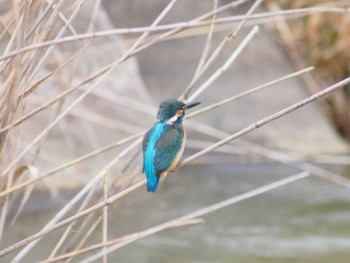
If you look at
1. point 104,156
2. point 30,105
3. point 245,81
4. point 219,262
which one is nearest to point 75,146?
point 104,156

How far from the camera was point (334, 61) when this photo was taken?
6.73m

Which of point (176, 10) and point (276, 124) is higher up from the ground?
point (176, 10)

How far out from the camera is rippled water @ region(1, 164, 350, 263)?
184 inches

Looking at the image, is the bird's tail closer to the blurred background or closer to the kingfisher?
the kingfisher

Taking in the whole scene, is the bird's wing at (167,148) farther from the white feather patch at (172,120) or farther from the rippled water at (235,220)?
the rippled water at (235,220)

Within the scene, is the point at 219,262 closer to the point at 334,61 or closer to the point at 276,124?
the point at 276,124

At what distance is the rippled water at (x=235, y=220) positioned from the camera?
468 centimetres

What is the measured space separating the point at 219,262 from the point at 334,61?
8.53ft

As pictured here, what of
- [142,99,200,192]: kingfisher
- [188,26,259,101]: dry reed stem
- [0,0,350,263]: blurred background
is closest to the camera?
[142,99,200,192]: kingfisher

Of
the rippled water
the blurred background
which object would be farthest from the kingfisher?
the rippled water

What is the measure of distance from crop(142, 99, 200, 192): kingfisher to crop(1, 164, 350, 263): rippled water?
171 centimetres

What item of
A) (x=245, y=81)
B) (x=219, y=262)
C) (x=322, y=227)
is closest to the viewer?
(x=219, y=262)

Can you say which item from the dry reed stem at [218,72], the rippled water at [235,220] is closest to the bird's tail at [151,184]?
the dry reed stem at [218,72]

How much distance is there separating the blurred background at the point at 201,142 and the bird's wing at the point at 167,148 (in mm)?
354
